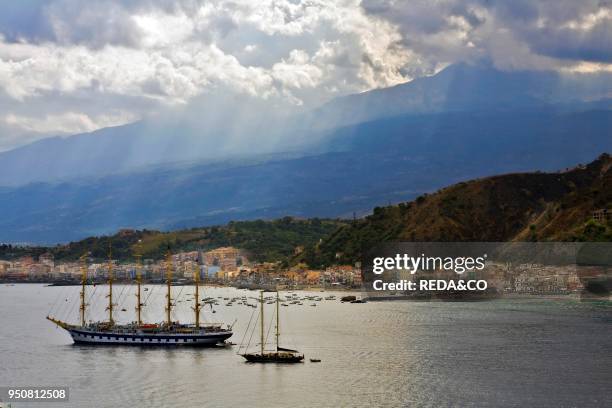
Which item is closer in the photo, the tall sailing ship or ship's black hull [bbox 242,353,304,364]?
ship's black hull [bbox 242,353,304,364]

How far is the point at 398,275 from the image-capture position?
544ft

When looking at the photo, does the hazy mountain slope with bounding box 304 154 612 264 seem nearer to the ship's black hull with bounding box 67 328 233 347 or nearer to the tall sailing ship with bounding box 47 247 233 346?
the tall sailing ship with bounding box 47 247 233 346

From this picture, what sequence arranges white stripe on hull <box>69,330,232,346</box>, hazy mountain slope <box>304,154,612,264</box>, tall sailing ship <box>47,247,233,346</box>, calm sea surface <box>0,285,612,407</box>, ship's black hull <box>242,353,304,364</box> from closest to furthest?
calm sea surface <box>0,285,612,407</box>, ship's black hull <box>242,353,304,364</box>, white stripe on hull <box>69,330,232,346</box>, tall sailing ship <box>47,247,233,346</box>, hazy mountain slope <box>304,154,612,264</box>

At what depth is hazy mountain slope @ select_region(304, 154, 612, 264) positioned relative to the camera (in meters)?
165

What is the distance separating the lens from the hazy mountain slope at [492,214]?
6486 inches

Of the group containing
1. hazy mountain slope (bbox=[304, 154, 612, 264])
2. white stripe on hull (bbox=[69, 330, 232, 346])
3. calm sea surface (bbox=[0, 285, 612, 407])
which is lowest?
calm sea surface (bbox=[0, 285, 612, 407])

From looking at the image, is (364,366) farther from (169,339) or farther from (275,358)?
(169,339)

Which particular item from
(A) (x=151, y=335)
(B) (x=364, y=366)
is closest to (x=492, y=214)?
(A) (x=151, y=335)

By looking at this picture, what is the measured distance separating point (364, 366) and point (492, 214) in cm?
12499

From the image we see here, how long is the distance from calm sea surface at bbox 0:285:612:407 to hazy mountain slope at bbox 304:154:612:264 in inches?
2295

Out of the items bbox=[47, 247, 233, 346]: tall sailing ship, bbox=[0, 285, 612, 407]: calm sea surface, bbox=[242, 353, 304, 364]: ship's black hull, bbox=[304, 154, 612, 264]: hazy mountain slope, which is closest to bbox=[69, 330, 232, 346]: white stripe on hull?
bbox=[47, 247, 233, 346]: tall sailing ship

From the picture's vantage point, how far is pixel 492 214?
18938cm

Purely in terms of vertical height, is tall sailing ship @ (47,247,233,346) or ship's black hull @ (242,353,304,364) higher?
tall sailing ship @ (47,247,233,346)

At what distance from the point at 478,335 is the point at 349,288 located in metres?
92.0
